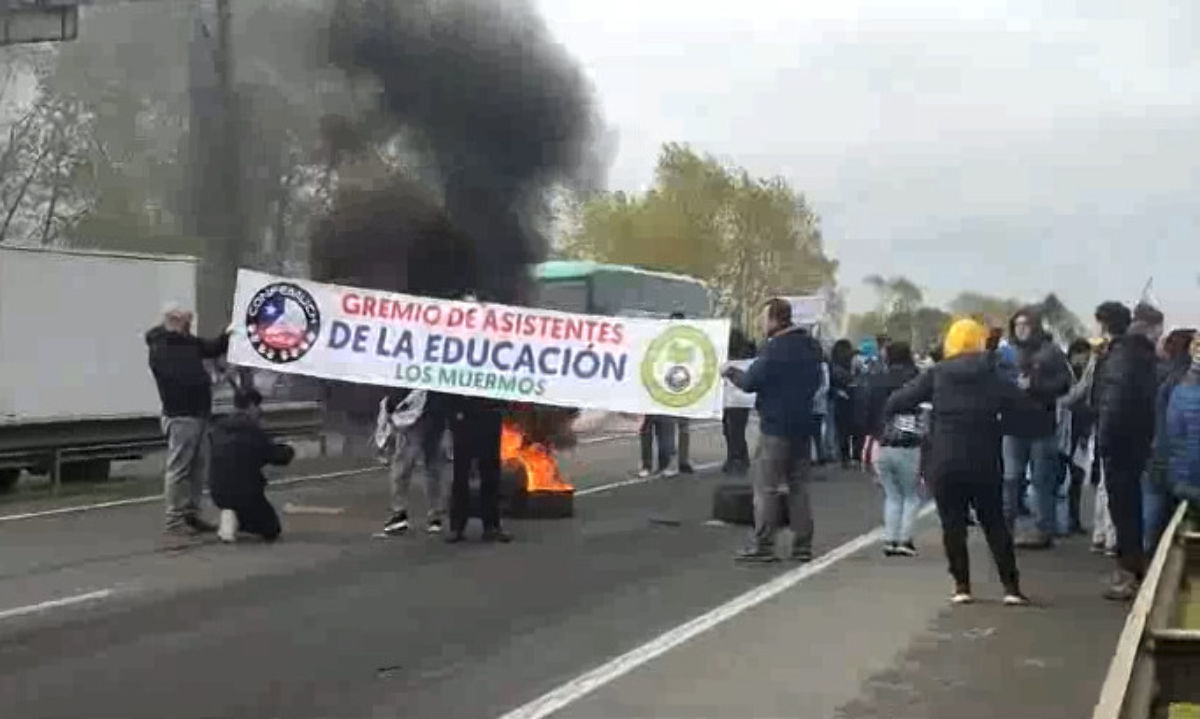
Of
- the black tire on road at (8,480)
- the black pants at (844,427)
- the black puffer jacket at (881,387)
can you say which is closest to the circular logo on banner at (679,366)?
the black puffer jacket at (881,387)

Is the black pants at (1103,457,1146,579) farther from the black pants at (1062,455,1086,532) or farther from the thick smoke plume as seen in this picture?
the thick smoke plume

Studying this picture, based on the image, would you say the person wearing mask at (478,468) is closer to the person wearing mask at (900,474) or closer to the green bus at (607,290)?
the person wearing mask at (900,474)

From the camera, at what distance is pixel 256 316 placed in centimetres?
1496

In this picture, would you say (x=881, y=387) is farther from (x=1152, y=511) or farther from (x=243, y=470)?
(x=243, y=470)

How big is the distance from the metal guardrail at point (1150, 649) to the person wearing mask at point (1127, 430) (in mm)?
1050

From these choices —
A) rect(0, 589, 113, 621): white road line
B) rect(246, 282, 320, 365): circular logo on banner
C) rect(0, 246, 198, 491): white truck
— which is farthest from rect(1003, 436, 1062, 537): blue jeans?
rect(0, 246, 198, 491): white truck

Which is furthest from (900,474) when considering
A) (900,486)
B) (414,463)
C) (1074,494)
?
(414,463)

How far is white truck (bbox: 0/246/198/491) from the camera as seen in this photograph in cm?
1806

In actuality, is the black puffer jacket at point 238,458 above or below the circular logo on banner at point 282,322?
below

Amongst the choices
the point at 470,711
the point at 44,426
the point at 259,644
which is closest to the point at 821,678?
the point at 470,711

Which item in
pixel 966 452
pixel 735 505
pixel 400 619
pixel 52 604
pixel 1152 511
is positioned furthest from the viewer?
pixel 735 505

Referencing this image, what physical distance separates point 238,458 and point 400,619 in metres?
3.80

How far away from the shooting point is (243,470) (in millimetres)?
13117

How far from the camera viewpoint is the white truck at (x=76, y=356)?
1806cm
